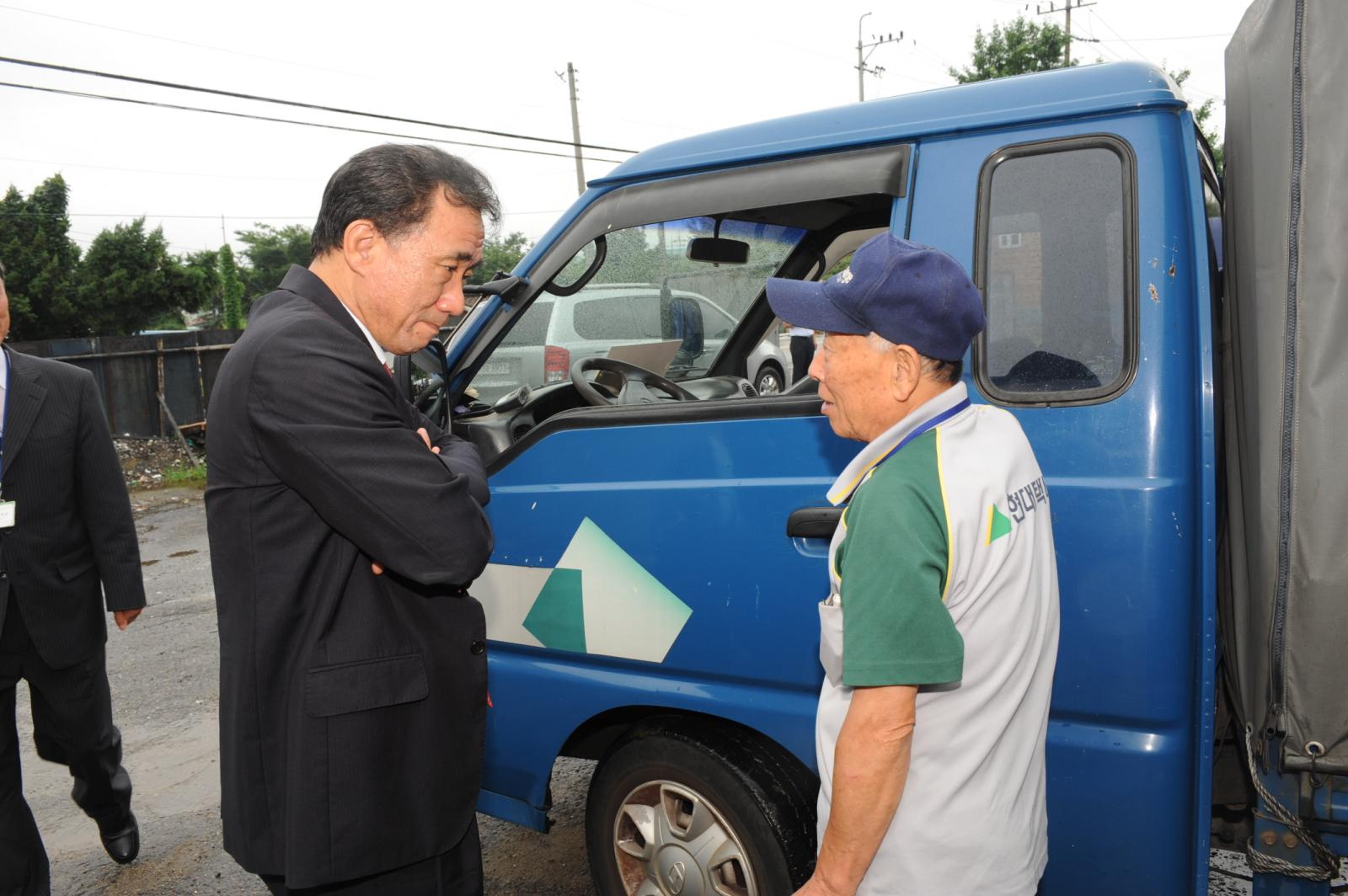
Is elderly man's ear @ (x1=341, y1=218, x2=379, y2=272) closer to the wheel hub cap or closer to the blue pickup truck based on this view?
the blue pickup truck

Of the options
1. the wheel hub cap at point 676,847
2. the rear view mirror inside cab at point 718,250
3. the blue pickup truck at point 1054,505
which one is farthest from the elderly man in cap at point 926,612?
the rear view mirror inside cab at point 718,250

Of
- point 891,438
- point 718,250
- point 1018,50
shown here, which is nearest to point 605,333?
point 718,250

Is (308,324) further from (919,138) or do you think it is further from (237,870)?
(237,870)

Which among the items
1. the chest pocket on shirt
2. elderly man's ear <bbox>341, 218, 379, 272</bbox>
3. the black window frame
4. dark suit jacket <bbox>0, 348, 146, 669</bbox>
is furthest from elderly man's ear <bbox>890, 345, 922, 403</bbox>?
dark suit jacket <bbox>0, 348, 146, 669</bbox>

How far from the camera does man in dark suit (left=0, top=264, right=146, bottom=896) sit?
114 inches

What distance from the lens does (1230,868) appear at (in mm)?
3223

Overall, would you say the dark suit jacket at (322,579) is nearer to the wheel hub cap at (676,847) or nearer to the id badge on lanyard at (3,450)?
the wheel hub cap at (676,847)

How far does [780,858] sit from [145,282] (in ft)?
97.7

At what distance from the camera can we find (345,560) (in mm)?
1611

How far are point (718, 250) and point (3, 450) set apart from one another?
233 centimetres

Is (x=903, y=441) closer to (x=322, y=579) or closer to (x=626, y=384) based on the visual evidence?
(x=322, y=579)

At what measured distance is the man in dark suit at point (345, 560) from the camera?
1.56m

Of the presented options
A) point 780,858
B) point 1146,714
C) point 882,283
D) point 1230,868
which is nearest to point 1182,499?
point 1146,714

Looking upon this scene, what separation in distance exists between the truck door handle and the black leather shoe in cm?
278
